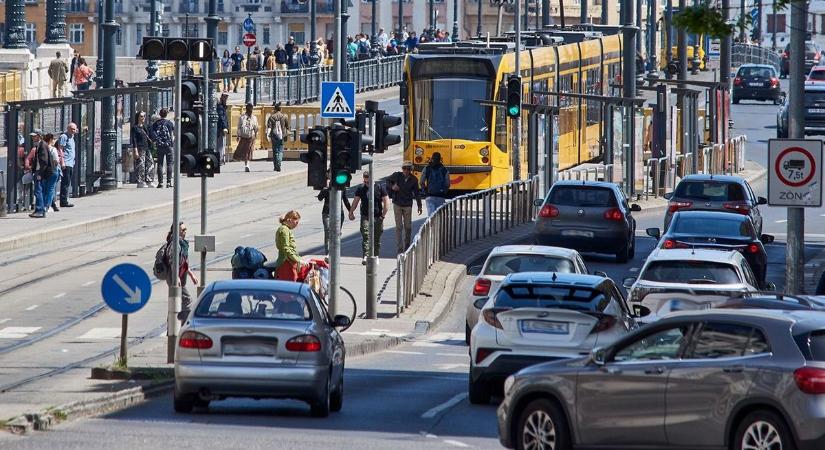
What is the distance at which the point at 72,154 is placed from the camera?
39938 mm

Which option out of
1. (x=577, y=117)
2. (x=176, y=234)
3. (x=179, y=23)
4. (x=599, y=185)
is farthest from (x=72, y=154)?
(x=179, y=23)

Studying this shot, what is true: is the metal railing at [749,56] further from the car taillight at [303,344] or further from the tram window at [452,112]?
the car taillight at [303,344]

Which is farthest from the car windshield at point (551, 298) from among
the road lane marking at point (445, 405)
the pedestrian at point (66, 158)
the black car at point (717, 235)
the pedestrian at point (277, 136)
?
the pedestrian at point (277, 136)

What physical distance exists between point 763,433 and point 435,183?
23538 mm

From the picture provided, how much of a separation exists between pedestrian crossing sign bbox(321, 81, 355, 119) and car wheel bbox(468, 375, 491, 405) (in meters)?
8.07

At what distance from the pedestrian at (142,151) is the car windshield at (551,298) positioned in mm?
26229

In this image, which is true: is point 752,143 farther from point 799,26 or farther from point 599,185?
point 799,26

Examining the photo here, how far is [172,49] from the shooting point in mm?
21500

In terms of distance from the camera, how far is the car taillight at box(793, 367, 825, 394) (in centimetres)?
1183

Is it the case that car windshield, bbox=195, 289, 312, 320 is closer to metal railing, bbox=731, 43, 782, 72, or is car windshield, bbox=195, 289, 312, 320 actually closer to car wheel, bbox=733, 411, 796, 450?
car wheel, bbox=733, 411, 796, 450

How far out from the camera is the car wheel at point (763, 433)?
39.1ft

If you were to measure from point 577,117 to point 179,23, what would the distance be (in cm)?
8706

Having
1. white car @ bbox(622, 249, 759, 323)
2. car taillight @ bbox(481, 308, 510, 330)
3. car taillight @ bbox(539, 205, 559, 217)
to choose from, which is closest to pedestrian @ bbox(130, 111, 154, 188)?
car taillight @ bbox(539, 205, 559, 217)

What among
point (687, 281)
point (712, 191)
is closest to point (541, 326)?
point (687, 281)
